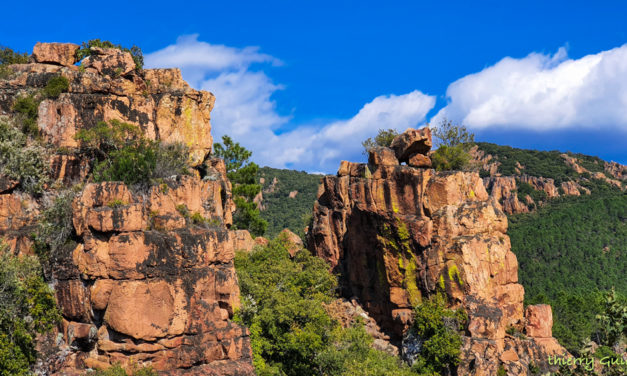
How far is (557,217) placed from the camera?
342 feet

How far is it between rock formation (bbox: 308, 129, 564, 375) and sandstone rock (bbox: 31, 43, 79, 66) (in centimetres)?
2612

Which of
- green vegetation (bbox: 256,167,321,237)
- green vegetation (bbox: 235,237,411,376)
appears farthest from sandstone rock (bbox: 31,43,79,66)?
green vegetation (bbox: 256,167,321,237)

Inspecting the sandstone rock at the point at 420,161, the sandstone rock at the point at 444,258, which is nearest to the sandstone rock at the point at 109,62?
the sandstone rock at the point at 444,258

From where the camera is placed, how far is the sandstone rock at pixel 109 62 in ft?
126

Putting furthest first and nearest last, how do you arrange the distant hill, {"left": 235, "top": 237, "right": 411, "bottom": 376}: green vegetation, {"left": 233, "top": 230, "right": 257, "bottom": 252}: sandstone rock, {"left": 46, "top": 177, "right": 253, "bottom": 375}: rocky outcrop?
the distant hill → {"left": 233, "top": 230, "right": 257, "bottom": 252}: sandstone rock → {"left": 235, "top": 237, "right": 411, "bottom": 376}: green vegetation → {"left": 46, "top": 177, "right": 253, "bottom": 375}: rocky outcrop

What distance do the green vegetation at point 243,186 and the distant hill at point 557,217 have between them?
799 cm

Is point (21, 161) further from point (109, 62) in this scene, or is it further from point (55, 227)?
point (109, 62)

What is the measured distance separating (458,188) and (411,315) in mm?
11274

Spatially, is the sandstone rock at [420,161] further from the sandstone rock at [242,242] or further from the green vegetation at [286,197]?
the green vegetation at [286,197]

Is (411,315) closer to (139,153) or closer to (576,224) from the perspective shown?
(139,153)

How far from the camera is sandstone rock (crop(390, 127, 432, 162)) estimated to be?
45.8 metres

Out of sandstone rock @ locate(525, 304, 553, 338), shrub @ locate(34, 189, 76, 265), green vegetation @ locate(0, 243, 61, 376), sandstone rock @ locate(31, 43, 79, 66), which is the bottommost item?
sandstone rock @ locate(525, 304, 553, 338)

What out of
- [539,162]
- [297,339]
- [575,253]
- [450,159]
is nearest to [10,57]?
[297,339]

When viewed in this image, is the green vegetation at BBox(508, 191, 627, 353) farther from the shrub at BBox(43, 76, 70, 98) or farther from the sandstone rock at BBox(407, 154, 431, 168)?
the shrub at BBox(43, 76, 70, 98)
